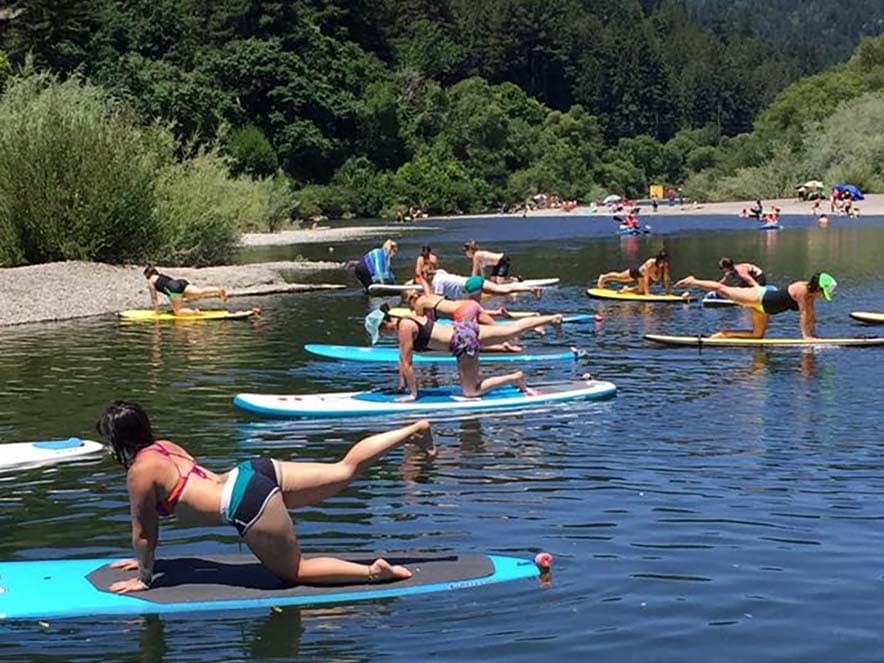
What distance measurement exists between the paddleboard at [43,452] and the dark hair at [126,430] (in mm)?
5654

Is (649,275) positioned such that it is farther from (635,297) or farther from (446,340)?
(446,340)

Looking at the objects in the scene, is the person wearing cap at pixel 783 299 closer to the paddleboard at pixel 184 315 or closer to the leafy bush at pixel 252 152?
the paddleboard at pixel 184 315

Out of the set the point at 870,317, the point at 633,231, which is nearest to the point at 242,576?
the point at 870,317

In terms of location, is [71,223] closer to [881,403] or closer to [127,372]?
[127,372]

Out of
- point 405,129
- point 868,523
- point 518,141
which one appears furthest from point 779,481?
point 518,141

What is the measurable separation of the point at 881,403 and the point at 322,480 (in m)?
10.4

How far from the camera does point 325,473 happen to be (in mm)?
9414

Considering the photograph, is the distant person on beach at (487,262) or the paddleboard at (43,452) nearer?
the paddleboard at (43,452)

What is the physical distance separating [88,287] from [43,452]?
18125mm

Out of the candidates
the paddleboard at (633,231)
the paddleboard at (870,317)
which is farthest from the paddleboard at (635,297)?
the paddleboard at (633,231)

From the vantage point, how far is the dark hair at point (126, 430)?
8984mm

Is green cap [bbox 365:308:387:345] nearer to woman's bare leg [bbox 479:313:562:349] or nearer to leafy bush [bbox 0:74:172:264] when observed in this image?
woman's bare leg [bbox 479:313:562:349]

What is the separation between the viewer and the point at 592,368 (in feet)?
70.0

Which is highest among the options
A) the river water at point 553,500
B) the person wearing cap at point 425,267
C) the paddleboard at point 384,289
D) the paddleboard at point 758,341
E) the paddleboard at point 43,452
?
the person wearing cap at point 425,267
